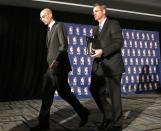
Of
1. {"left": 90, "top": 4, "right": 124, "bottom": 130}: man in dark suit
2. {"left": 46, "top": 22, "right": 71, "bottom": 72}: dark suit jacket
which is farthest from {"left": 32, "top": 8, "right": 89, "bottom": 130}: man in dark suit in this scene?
{"left": 90, "top": 4, "right": 124, "bottom": 130}: man in dark suit

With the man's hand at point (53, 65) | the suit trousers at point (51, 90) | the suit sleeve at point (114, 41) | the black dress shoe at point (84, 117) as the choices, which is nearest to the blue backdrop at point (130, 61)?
the black dress shoe at point (84, 117)

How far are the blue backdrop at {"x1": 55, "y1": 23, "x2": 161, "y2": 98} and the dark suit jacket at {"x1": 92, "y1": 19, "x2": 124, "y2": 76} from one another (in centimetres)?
323

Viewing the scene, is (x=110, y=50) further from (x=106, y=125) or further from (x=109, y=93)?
(x=106, y=125)

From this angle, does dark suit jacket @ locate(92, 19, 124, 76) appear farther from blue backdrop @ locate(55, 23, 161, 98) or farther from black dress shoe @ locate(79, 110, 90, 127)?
blue backdrop @ locate(55, 23, 161, 98)

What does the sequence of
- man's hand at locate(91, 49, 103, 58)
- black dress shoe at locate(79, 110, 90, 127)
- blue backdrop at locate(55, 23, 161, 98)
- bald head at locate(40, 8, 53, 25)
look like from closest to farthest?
man's hand at locate(91, 49, 103, 58)
bald head at locate(40, 8, 53, 25)
black dress shoe at locate(79, 110, 90, 127)
blue backdrop at locate(55, 23, 161, 98)

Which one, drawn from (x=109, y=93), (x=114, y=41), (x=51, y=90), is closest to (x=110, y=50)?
(x=114, y=41)

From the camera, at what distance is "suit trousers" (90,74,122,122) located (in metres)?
2.39

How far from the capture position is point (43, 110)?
254cm

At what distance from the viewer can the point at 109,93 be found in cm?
243

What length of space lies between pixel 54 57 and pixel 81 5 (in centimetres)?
342

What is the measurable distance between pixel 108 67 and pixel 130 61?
4146mm

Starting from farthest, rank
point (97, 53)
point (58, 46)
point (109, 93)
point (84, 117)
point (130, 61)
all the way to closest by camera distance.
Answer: point (130, 61)
point (84, 117)
point (58, 46)
point (109, 93)
point (97, 53)

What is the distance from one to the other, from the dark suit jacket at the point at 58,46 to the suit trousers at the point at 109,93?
352 millimetres

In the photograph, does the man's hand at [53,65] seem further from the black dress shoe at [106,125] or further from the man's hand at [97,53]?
the black dress shoe at [106,125]
